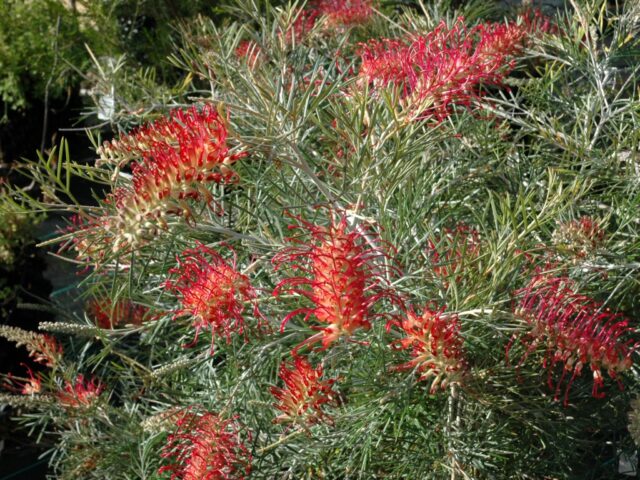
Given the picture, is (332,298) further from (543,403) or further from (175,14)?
(175,14)

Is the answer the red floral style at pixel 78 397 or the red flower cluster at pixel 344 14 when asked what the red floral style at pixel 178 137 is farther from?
the red flower cluster at pixel 344 14

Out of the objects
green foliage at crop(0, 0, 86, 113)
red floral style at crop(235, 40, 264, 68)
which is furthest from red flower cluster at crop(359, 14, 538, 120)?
green foliage at crop(0, 0, 86, 113)

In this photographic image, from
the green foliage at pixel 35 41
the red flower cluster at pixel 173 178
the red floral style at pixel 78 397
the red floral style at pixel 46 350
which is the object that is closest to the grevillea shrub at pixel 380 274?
the red flower cluster at pixel 173 178

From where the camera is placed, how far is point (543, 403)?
972mm

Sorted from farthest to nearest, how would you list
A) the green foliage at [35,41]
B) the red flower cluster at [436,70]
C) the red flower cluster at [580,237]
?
the green foliage at [35,41] → the red flower cluster at [580,237] → the red flower cluster at [436,70]

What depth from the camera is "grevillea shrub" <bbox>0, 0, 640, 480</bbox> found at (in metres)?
0.75

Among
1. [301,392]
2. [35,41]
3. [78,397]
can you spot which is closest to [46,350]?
[78,397]

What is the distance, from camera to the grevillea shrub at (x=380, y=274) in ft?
2.47

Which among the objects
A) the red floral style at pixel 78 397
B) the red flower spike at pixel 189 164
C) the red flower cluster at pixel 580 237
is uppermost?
the red flower spike at pixel 189 164

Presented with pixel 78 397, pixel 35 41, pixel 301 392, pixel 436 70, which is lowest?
pixel 78 397

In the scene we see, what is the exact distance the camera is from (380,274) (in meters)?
0.85

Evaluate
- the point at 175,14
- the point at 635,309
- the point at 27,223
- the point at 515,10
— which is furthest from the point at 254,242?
the point at 175,14

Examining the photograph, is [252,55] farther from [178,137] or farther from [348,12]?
[348,12]

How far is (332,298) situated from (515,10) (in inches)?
52.0
